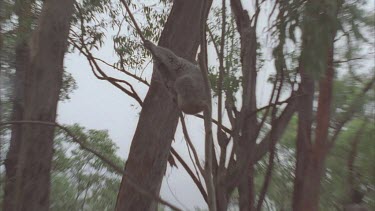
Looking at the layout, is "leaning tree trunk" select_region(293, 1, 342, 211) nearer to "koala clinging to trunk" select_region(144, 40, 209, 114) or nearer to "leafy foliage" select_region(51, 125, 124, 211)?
"koala clinging to trunk" select_region(144, 40, 209, 114)

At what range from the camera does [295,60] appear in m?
2.50

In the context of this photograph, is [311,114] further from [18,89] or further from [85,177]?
[85,177]

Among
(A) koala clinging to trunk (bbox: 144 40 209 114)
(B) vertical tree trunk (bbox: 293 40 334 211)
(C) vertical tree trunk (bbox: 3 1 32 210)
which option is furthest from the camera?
(C) vertical tree trunk (bbox: 3 1 32 210)

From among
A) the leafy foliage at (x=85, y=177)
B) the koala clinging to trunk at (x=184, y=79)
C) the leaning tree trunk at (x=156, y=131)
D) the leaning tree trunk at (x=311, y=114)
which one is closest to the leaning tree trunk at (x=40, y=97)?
the leaning tree trunk at (x=156, y=131)

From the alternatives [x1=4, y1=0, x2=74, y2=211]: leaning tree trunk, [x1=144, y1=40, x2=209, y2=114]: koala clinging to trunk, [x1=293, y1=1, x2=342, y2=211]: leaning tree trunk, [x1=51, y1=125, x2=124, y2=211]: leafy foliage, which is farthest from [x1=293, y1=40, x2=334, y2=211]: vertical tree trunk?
[x1=51, y1=125, x2=124, y2=211]: leafy foliage

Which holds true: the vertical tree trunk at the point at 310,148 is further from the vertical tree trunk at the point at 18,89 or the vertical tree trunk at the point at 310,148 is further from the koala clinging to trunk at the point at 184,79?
the vertical tree trunk at the point at 18,89

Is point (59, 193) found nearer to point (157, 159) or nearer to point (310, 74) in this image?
point (157, 159)

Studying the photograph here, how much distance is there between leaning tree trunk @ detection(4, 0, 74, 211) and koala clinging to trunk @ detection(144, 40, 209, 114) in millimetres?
1107

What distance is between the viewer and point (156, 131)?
3.79m

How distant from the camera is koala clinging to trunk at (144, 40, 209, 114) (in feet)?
5.65

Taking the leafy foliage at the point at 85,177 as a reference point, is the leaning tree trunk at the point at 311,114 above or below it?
above

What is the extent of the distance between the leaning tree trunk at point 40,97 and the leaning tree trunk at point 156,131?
0.92m

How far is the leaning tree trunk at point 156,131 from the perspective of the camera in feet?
11.9

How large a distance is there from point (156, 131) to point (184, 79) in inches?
83.1
